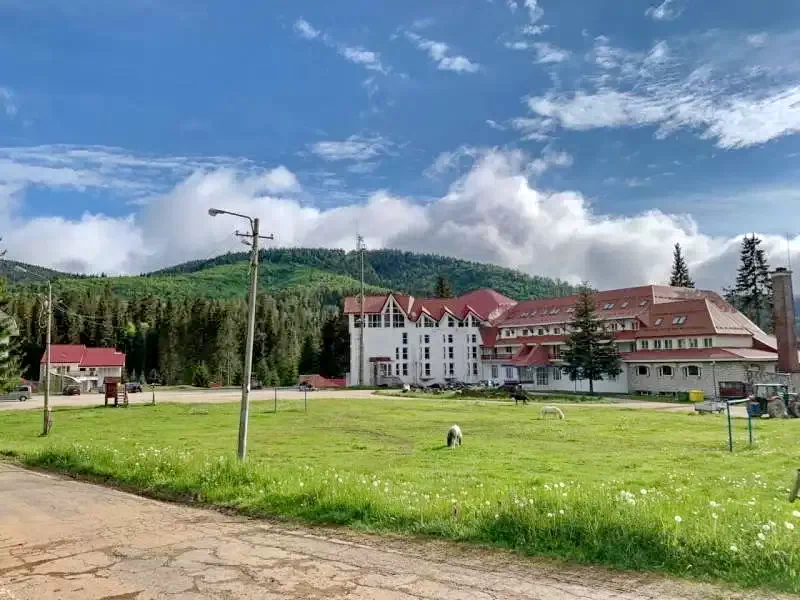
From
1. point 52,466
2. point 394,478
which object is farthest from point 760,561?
point 52,466

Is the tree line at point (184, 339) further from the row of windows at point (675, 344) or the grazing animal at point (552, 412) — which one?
the grazing animal at point (552, 412)

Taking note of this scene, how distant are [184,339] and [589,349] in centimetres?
7003

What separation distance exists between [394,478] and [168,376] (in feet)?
332

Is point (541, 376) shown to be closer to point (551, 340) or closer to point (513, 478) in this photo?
point (551, 340)

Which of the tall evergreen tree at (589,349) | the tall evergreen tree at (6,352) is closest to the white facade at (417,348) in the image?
the tall evergreen tree at (589,349)

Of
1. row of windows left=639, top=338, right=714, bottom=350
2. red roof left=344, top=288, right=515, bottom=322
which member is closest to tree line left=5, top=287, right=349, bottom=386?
red roof left=344, top=288, right=515, bottom=322

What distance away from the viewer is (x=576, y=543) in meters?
8.81

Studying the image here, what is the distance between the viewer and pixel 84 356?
9462cm

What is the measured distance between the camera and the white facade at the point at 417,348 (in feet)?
293

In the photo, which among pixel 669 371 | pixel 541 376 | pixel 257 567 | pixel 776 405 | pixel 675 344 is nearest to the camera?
pixel 257 567

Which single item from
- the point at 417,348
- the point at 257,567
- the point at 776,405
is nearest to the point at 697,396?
the point at 776,405

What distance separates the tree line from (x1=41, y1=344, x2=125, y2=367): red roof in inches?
317

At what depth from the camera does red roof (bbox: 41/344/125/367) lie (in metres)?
91.9

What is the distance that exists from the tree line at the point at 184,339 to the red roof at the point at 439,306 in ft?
39.1
